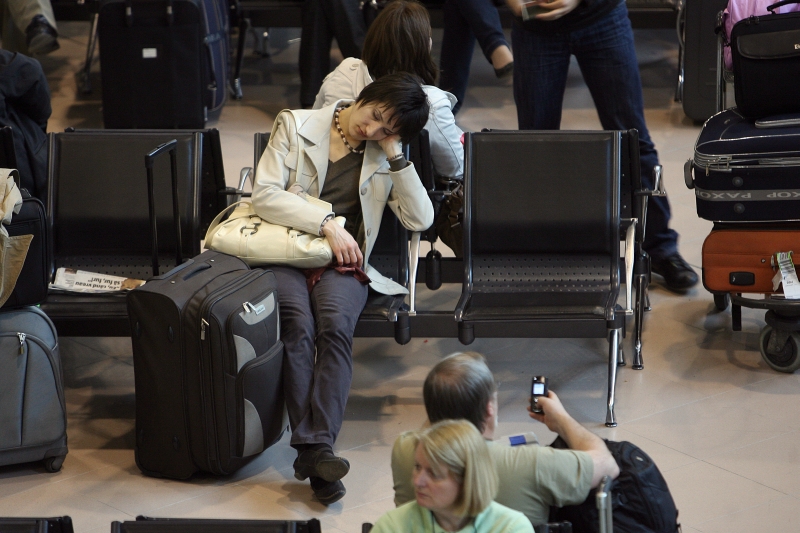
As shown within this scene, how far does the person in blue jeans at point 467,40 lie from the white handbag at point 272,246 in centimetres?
281

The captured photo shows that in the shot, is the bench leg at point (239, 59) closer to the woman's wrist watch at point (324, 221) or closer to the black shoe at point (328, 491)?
the woman's wrist watch at point (324, 221)

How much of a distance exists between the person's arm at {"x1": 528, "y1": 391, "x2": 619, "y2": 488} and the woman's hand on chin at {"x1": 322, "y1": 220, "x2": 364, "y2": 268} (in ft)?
4.12

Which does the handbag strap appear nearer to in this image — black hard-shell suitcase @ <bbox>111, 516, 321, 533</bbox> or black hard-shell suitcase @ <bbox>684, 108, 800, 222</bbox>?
black hard-shell suitcase @ <bbox>111, 516, 321, 533</bbox>

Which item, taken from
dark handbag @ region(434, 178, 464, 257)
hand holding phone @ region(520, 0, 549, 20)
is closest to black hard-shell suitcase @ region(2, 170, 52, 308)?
dark handbag @ region(434, 178, 464, 257)

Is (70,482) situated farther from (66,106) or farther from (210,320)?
(66,106)

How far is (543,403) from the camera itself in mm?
2641

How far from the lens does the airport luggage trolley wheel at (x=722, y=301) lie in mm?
4547

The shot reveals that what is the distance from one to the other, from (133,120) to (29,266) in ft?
10.7

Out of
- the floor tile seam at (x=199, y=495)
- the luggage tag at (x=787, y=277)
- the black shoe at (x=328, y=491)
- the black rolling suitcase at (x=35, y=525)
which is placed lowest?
the floor tile seam at (x=199, y=495)

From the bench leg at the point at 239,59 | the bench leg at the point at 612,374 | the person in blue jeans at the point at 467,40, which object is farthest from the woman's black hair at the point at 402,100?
the bench leg at the point at 239,59

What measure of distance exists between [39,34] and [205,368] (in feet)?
15.1

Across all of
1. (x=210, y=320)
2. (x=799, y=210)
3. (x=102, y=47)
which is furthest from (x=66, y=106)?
(x=799, y=210)

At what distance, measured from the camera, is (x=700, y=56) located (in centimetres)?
670

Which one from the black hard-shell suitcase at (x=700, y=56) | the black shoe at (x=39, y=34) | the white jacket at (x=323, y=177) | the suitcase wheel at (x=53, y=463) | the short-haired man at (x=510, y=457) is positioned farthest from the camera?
the black shoe at (x=39, y=34)
